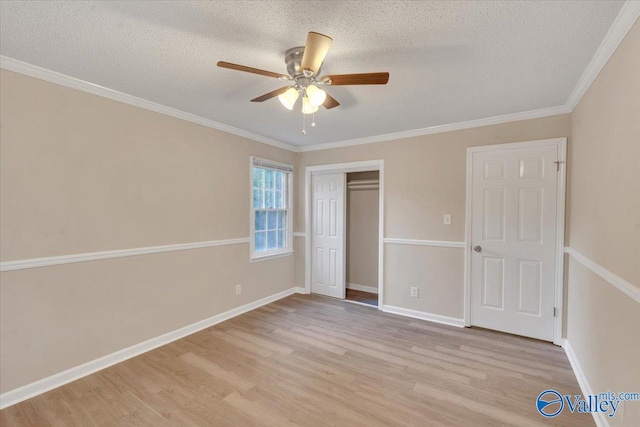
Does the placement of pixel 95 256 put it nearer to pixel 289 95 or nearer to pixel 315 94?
pixel 289 95

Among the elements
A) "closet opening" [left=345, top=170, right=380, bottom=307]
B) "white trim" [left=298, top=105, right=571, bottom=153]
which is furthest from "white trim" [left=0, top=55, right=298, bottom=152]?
"closet opening" [left=345, top=170, right=380, bottom=307]

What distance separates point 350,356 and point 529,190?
2507 mm

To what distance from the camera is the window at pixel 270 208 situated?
398 cm

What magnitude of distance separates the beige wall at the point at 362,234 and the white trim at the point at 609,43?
2.84 m

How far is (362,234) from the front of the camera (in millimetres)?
4934

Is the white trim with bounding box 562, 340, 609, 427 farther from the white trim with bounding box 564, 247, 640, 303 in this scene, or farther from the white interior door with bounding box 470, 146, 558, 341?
the white trim with bounding box 564, 247, 640, 303

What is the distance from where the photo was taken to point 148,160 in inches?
108

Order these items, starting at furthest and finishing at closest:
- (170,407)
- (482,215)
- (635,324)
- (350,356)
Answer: (482,215)
(350,356)
(170,407)
(635,324)

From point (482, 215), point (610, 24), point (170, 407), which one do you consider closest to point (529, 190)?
point (482, 215)

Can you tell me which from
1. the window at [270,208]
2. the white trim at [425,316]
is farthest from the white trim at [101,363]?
the white trim at [425,316]

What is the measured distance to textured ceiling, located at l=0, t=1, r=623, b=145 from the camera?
1.45m

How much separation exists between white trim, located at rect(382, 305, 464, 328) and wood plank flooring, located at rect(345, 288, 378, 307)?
325 mm

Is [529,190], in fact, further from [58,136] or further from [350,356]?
[58,136]

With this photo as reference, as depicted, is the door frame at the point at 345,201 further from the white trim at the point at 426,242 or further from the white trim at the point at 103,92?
the white trim at the point at 103,92
